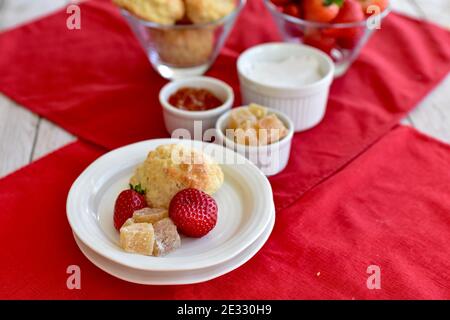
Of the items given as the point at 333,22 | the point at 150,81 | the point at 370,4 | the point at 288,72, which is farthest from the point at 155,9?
the point at 370,4

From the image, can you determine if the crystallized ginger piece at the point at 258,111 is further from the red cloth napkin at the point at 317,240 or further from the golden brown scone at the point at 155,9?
the golden brown scone at the point at 155,9

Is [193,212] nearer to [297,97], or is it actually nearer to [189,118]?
[189,118]

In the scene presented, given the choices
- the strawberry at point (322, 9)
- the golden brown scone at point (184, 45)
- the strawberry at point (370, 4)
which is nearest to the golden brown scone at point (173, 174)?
the golden brown scone at point (184, 45)

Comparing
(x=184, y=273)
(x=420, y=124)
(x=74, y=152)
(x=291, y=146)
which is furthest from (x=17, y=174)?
(x=420, y=124)

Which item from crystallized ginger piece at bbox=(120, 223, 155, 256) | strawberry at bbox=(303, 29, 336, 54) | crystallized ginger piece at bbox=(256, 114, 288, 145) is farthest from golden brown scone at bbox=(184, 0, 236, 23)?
crystallized ginger piece at bbox=(120, 223, 155, 256)

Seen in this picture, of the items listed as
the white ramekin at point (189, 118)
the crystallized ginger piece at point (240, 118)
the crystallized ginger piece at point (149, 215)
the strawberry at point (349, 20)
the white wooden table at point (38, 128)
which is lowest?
the white wooden table at point (38, 128)

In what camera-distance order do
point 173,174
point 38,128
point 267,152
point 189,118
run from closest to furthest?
point 173,174, point 267,152, point 189,118, point 38,128

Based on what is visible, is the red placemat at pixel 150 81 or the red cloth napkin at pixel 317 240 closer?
the red cloth napkin at pixel 317 240

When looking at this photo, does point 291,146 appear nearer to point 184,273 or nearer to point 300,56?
point 300,56
